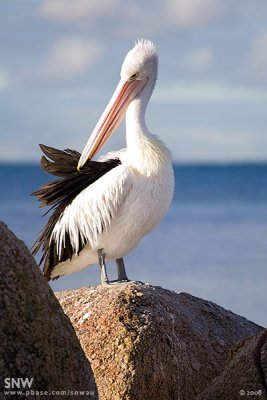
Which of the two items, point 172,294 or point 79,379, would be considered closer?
point 79,379

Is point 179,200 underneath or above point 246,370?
above

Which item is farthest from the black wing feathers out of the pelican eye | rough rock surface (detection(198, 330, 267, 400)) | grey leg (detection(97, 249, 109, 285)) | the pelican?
rough rock surface (detection(198, 330, 267, 400))

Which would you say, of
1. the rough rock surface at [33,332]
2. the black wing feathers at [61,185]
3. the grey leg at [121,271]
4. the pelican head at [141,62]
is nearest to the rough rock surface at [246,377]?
the rough rock surface at [33,332]

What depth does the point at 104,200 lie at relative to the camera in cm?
837

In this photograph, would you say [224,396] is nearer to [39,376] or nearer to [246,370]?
[246,370]

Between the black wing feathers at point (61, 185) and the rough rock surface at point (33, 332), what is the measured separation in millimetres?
3925

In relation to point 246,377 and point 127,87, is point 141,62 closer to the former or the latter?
point 127,87

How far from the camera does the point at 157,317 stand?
6.63 meters

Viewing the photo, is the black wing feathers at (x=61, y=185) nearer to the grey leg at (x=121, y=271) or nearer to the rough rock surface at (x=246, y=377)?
the grey leg at (x=121, y=271)

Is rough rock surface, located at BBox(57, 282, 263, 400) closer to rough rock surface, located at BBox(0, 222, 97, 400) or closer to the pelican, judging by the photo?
the pelican

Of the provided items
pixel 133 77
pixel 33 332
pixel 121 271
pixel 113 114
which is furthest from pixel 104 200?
pixel 33 332

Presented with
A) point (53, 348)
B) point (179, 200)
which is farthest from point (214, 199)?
point (53, 348)

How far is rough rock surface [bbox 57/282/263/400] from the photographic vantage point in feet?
20.7

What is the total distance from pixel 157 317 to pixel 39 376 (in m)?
2.31
